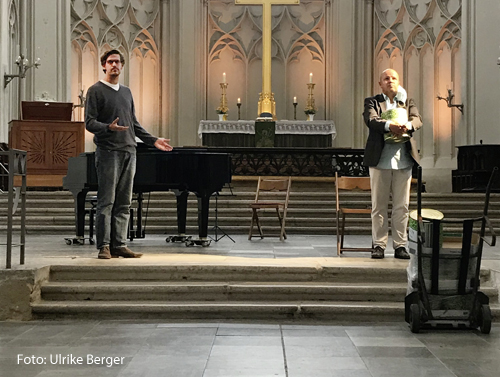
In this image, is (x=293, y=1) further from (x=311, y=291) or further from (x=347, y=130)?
(x=311, y=291)

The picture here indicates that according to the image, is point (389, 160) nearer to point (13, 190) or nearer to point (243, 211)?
point (13, 190)

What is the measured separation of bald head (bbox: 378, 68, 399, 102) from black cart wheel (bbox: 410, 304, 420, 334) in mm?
2148

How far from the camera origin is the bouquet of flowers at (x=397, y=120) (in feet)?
18.2

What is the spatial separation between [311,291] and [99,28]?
12.5m

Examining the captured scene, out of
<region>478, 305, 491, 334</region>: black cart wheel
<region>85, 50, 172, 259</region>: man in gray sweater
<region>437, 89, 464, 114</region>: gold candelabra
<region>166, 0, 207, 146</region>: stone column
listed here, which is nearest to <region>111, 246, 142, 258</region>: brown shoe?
<region>85, 50, 172, 259</region>: man in gray sweater

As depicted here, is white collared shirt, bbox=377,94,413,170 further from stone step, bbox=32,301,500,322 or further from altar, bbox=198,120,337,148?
altar, bbox=198,120,337,148

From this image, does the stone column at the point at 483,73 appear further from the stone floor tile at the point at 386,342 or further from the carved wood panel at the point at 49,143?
the stone floor tile at the point at 386,342

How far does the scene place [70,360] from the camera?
3490mm

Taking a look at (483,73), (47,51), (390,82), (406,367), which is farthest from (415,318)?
(47,51)

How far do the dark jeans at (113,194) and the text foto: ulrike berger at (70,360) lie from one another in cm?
212

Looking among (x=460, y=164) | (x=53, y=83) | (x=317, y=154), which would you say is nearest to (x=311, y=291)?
(x=317, y=154)

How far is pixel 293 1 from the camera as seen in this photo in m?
13.9

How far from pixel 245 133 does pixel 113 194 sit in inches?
365

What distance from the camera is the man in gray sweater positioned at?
5539mm
